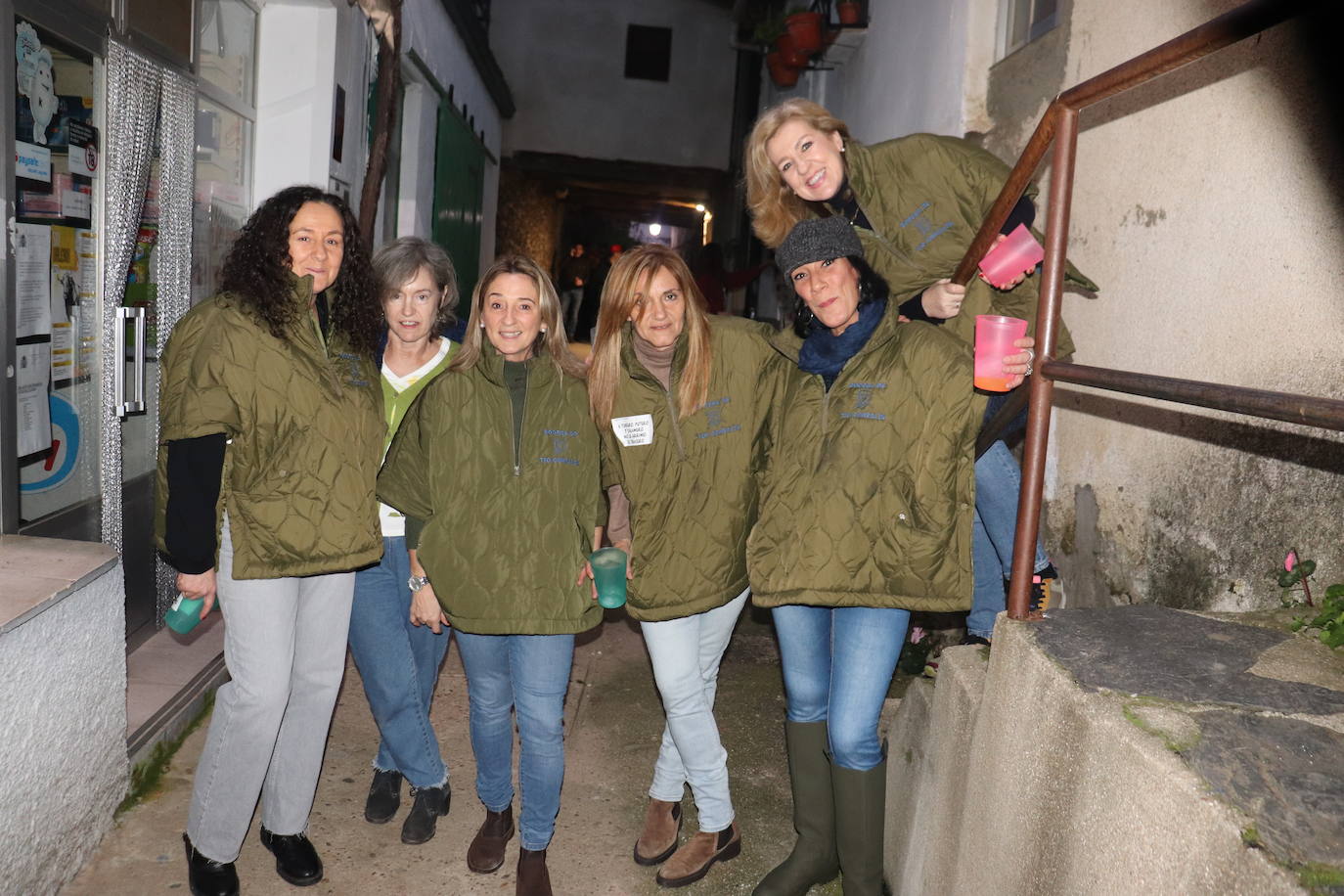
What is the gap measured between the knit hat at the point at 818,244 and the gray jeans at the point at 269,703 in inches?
59.3

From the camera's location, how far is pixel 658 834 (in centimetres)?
315

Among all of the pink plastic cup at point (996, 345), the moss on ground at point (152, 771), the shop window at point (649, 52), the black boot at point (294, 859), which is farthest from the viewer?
the shop window at point (649, 52)

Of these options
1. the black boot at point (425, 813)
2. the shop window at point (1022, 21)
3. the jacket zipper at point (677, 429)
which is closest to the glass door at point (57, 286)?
the black boot at point (425, 813)

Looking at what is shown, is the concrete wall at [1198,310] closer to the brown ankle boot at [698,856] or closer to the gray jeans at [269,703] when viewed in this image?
the brown ankle boot at [698,856]

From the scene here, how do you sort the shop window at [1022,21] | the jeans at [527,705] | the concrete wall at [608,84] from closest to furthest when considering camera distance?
the jeans at [527,705] → the shop window at [1022,21] → the concrete wall at [608,84]

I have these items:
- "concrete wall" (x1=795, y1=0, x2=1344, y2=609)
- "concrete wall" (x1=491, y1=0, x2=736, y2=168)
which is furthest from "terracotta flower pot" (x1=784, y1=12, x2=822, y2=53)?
"concrete wall" (x1=491, y1=0, x2=736, y2=168)

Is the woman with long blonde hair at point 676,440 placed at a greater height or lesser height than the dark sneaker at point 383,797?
greater

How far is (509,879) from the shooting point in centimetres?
304

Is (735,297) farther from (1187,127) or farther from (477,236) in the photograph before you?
(1187,127)

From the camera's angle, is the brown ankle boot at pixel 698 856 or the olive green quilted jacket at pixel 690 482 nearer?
the olive green quilted jacket at pixel 690 482

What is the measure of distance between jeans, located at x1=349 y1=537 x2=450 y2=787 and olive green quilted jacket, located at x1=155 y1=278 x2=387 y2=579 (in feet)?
1.12

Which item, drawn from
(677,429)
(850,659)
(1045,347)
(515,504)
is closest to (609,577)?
(515,504)

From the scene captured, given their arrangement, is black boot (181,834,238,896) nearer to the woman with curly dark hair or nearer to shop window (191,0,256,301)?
the woman with curly dark hair

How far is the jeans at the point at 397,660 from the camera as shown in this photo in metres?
3.07
